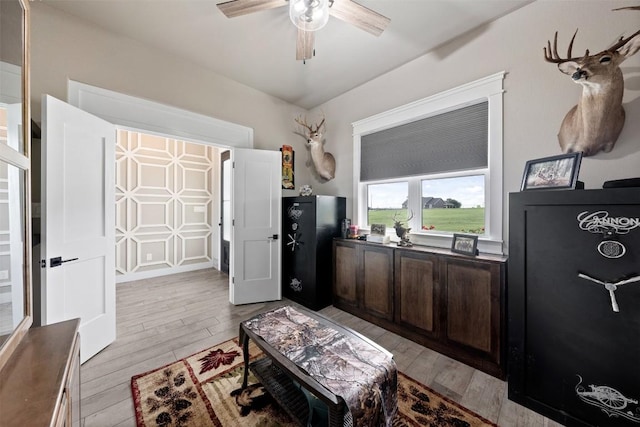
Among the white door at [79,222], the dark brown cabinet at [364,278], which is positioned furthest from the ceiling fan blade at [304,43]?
the dark brown cabinet at [364,278]

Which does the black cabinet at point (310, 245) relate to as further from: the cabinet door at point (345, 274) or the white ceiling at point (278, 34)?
the white ceiling at point (278, 34)

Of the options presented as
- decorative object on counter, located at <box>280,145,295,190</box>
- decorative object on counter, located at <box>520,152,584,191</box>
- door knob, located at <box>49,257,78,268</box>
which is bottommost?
door knob, located at <box>49,257,78,268</box>

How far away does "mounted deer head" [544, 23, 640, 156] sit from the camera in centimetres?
153

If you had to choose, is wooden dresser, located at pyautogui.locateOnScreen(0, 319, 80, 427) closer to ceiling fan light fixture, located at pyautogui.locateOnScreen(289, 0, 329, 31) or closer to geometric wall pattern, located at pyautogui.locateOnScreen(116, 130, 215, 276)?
ceiling fan light fixture, located at pyautogui.locateOnScreen(289, 0, 329, 31)

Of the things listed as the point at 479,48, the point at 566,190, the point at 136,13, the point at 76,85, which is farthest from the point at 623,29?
the point at 76,85

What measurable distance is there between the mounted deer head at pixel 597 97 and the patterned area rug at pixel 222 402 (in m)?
2.12

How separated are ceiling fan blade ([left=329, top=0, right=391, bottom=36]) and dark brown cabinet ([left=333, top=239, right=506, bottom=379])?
202cm

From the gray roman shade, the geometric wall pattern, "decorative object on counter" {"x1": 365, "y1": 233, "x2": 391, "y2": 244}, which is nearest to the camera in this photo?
the gray roman shade

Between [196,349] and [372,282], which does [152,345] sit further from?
[372,282]

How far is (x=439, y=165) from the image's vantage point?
263cm

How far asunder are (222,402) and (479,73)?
360cm

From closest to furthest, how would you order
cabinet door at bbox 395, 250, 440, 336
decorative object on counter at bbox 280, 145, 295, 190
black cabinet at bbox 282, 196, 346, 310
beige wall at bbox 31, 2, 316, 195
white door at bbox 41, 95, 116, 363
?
white door at bbox 41, 95, 116, 363 < beige wall at bbox 31, 2, 316, 195 < cabinet door at bbox 395, 250, 440, 336 < black cabinet at bbox 282, 196, 346, 310 < decorative object on counter at bbox 280, 145, 295, 190

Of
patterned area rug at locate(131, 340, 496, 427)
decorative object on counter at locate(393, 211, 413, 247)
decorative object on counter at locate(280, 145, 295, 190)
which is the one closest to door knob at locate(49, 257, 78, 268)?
patterned area rug at locate(131, 340, 496, 427)

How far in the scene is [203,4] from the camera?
2.09 metres
